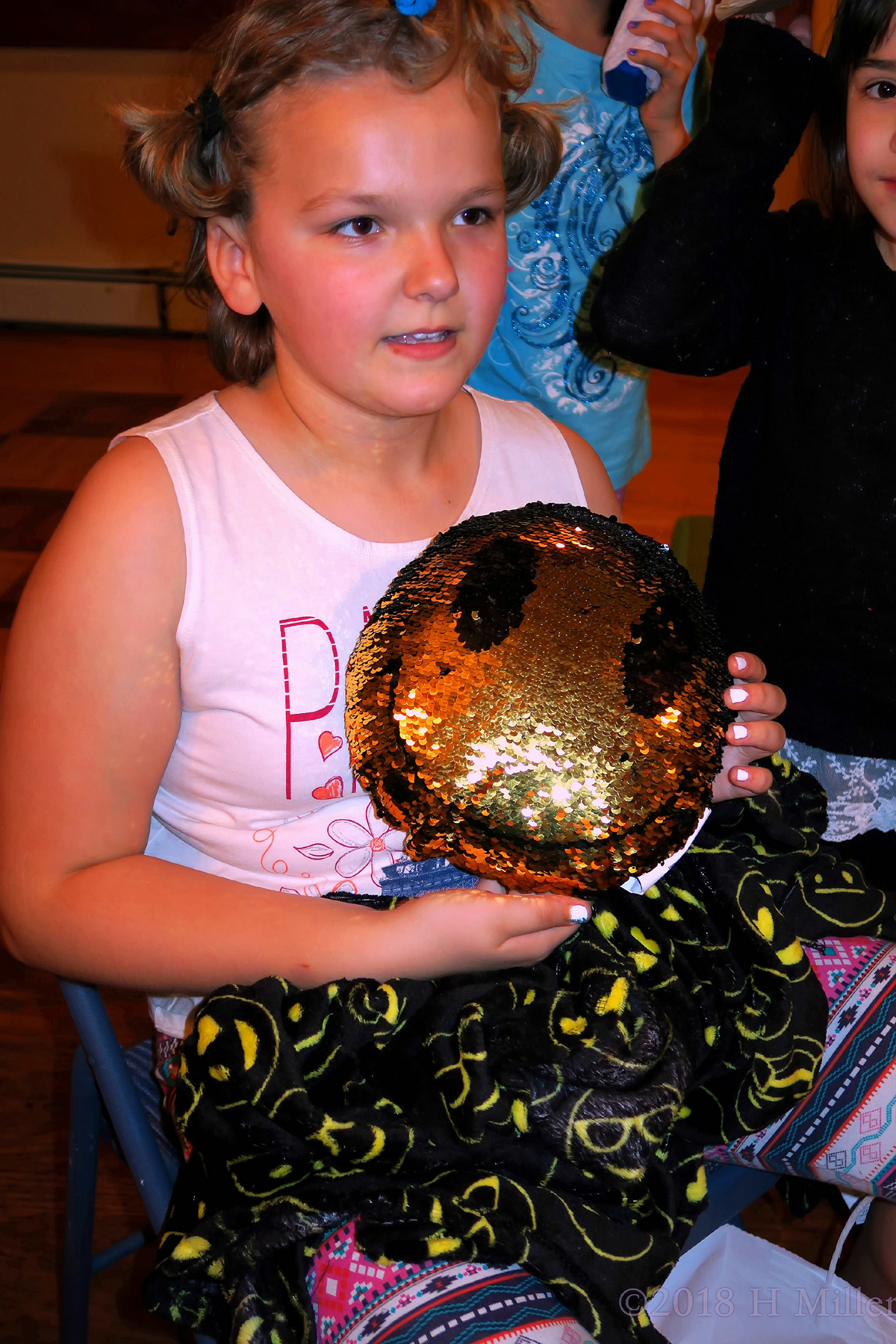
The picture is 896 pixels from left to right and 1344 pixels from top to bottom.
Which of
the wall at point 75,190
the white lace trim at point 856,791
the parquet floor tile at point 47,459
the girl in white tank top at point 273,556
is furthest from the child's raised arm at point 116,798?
the wall at point 75,190

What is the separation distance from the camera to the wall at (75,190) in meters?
3.78

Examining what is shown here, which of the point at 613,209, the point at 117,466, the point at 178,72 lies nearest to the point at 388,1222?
the point at 117,466

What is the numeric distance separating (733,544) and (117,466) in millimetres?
604

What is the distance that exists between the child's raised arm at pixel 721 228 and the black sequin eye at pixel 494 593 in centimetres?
49

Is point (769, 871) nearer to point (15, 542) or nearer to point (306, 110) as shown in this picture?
point (306, 110)

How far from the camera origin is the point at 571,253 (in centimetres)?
132

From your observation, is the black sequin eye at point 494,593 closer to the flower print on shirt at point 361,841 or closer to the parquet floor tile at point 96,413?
the flower print on shirt at point 361,841

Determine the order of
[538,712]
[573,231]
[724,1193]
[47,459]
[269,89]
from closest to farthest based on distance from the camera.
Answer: [538,712]
[269,89]
[724,1193]
[573,231]
[47,459]

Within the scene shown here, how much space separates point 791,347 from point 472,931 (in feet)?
2.15

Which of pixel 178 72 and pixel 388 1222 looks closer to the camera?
pixel 388 1222

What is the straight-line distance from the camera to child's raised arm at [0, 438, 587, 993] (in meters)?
0.69

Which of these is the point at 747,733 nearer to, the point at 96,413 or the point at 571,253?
the point at 571,253

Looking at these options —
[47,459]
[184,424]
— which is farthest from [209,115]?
[47,459]

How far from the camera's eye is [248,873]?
79 cm
